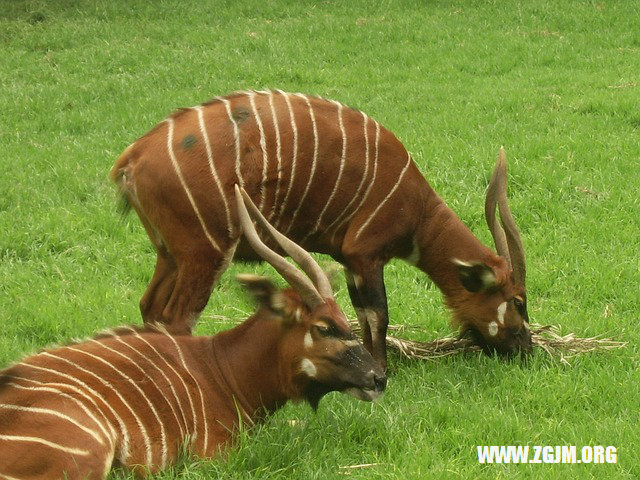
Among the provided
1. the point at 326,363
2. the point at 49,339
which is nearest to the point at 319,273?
the point at 326,363

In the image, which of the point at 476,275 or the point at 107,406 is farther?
the point at 476,275

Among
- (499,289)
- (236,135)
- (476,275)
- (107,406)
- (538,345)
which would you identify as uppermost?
(236,135)

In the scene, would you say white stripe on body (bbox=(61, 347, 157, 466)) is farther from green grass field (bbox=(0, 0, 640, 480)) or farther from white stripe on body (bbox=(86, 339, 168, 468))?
green grass field (bbox=(0, 0, 640, 480))

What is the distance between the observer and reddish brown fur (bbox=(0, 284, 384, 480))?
13.9 ft

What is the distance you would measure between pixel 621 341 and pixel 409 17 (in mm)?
10152

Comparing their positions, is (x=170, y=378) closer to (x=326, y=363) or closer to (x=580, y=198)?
(x=326, y=363)

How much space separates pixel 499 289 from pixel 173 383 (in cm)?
228

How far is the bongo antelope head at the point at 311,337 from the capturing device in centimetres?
498

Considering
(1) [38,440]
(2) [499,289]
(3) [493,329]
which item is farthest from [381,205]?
(1) [38,440]

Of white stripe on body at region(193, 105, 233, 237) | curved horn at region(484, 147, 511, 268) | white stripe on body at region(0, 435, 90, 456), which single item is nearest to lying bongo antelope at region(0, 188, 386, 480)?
white stripe on body at region(0, 435, 90, 456)

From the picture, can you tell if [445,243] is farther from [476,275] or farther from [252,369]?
[252,369]

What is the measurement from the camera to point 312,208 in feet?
19.8

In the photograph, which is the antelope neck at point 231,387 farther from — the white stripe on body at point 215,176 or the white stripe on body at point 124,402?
the white stripe on body at point 215,176

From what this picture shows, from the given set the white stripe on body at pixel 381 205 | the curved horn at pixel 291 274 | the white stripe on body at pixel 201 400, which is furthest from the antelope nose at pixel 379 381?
the white stripe on body at pixel 381 205
